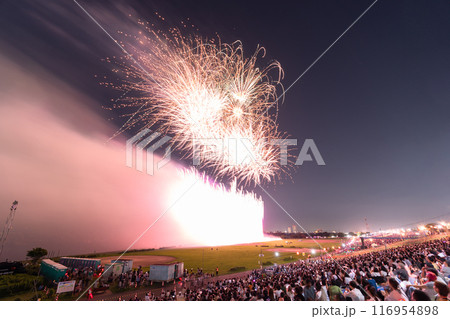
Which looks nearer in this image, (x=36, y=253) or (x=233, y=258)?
(x=36, y=253)

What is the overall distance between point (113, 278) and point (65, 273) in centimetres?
514

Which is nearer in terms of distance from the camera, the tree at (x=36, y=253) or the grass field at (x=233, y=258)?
the grass field at (x=233, y=258)

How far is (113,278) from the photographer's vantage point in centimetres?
2261

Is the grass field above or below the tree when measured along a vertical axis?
below

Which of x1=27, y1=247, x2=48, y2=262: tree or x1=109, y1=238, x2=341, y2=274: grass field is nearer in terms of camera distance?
x1=109, y1=238, x2=341, y2=274: grass field

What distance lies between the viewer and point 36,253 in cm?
3903

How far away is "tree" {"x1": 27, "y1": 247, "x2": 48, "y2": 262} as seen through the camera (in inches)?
1521

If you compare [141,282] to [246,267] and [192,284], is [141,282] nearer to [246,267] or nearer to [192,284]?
[192,284]

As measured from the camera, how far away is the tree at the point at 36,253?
→ 127 ft

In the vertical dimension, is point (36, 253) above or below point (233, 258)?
above

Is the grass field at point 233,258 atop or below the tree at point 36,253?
below
